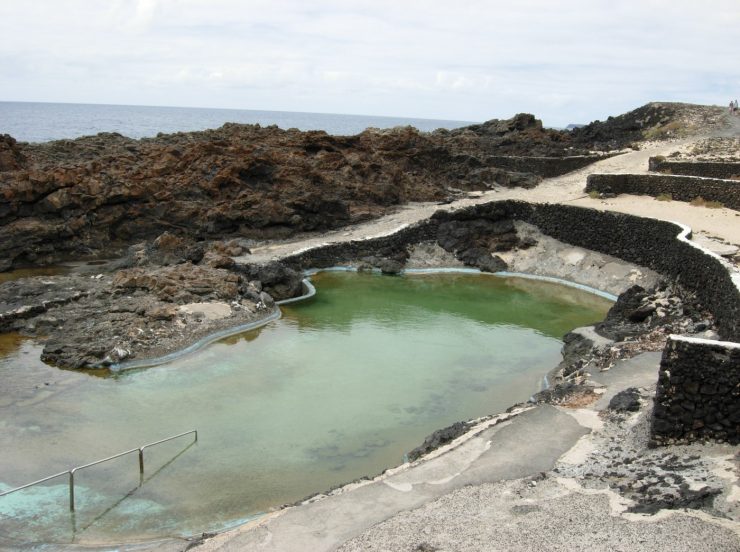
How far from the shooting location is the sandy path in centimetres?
2667

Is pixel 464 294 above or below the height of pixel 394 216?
below

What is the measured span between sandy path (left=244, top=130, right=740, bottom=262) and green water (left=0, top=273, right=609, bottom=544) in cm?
565

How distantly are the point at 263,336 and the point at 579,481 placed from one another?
1240 centimetres

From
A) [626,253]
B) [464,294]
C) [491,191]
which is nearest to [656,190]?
[626,253]

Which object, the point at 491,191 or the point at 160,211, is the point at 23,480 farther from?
the point at 491,191

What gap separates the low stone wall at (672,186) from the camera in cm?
2861

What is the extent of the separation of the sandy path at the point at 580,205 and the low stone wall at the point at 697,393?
45.1ft

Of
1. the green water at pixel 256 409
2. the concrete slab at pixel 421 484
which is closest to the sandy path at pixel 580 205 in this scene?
the green water at pixel 256 409

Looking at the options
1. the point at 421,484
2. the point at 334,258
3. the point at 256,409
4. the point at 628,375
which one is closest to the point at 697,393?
the point at 628,375

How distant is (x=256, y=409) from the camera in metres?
15.7

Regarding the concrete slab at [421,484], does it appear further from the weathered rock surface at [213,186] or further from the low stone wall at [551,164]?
the low stone wall at [551,164]

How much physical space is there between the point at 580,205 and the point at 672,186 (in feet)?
14.0

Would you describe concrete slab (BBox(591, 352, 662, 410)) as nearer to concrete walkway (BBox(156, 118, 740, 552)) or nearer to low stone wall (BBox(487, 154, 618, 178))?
concrete walkway (BBox(156, 118, 740, 552))

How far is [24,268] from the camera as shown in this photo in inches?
1110
